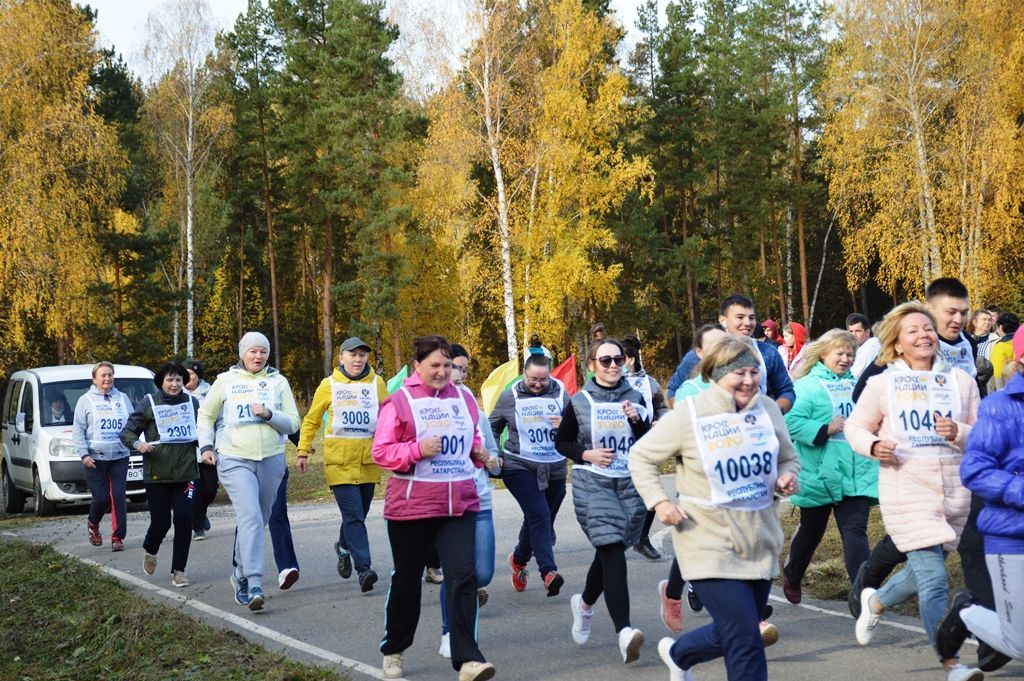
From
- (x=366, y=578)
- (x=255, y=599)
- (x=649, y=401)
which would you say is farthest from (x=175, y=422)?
(x=649, y=401)

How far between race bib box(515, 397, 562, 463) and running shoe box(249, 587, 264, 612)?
2231 mm

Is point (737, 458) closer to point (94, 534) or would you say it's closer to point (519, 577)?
point (519, 577)

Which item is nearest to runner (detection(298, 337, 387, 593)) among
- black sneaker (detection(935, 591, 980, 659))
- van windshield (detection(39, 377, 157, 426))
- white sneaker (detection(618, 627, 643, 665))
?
white sneaker (detection(618, 627, 643, 665))

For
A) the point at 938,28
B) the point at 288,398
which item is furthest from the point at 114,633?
the point at 938,28

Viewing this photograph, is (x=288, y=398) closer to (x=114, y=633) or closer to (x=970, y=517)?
(x=114, y=633)

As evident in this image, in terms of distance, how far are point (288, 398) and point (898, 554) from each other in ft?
16.4

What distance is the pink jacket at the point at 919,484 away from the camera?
6473 millimetres

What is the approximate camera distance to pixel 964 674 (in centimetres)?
607

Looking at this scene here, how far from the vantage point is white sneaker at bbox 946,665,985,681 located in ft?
19.7

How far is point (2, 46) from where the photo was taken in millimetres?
28406

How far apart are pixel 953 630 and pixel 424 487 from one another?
2.87m

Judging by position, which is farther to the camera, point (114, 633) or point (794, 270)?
point (794, 270)

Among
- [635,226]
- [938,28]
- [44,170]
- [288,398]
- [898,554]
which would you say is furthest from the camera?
[635,226]

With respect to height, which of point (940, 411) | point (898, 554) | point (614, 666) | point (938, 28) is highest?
point (938, 28)
